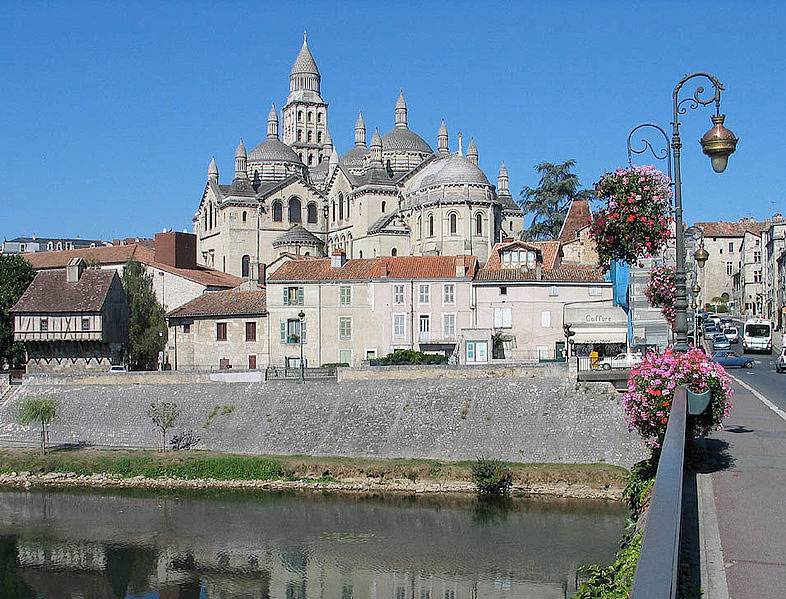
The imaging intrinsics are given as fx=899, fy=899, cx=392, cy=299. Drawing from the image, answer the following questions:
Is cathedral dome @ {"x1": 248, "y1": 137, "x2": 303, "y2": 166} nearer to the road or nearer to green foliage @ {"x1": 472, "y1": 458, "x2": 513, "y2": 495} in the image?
green foliage @ {"x1": 472, "y1": 458, "x2": 513, "y2": 495}

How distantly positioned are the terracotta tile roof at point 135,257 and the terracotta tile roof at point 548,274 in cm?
2359

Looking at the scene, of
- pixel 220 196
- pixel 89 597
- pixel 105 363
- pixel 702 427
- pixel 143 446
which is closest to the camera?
pixel 702 427

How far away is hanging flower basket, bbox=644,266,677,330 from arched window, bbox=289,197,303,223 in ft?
236

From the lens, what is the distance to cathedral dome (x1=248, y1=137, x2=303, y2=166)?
101 meters

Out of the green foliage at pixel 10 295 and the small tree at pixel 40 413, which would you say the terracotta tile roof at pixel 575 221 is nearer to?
the green foliage at pixel 10 295

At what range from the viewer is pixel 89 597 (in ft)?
73.2

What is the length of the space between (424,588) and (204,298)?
33200 millimetres

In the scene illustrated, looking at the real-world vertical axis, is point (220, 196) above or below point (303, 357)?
above

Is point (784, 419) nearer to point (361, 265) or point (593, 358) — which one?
point (593, 358)

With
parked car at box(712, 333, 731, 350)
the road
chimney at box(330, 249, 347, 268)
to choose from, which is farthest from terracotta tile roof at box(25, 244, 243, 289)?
the road

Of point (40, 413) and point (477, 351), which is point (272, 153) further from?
point (40, 413)

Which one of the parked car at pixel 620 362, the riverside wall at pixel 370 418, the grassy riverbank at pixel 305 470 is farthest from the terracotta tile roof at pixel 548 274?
the grassy riverbank at pixel 305 470

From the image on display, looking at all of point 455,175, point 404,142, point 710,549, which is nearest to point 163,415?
point 710,549

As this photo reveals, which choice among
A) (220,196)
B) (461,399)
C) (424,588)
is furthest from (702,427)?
(220,196)
